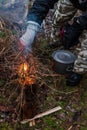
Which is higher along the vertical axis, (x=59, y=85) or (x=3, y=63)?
(x=3, y=63)

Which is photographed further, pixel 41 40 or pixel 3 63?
pixel 41 40

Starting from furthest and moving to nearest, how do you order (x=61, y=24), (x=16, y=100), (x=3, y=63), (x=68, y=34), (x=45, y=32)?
1. (x=45, y=32)
2. (x=61, y=24)
3. (x=68, y=34)
4. (x=3, y=63)
5. (x=16, y=100)

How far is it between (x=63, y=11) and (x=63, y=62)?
1.04 meters

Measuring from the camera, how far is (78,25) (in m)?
4.35

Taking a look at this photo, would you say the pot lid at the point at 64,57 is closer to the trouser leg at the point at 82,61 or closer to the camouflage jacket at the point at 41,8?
the trouser leg at the point at 82,61

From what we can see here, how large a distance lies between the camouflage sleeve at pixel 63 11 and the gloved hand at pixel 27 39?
0.81 meters

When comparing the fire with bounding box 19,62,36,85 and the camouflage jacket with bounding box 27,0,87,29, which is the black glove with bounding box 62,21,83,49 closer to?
the camouflage jacket with bounding box 27,0,87,29

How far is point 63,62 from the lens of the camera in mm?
4449

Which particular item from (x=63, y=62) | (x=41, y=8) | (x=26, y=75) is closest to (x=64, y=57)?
(x=63, y=62)

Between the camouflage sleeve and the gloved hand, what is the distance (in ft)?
2.66

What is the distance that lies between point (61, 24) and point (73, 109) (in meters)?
1.87

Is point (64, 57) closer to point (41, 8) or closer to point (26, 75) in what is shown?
point (41, 8)

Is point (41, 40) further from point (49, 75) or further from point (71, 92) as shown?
point (71, 92)

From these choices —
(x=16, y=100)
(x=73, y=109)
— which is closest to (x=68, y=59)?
(x=73, y=109)
